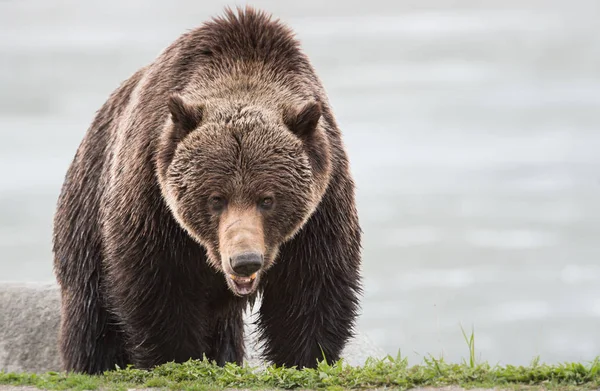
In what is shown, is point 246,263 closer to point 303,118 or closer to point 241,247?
point 241,247

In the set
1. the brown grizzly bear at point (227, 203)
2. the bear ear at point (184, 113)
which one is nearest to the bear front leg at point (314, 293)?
the brown grizzly bear at point (227, 203)

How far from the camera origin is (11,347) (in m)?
11.3

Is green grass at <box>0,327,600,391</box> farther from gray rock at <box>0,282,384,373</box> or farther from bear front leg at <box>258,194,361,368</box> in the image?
gray rock at <box>0,282,384,373</box>

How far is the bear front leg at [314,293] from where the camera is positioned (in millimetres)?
7352

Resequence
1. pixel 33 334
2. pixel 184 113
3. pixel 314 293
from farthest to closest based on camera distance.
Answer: pixel 33 334, pixel 314 293, pixel 184 113

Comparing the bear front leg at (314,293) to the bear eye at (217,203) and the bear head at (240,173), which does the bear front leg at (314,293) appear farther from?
the bear eye at (217,203)

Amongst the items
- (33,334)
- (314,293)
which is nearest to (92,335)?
(314,293)

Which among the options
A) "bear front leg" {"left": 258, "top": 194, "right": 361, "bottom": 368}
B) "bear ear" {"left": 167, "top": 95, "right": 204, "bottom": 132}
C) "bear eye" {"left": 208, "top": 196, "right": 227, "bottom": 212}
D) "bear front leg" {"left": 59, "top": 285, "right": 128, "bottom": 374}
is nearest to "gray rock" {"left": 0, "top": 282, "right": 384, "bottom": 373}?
"bear front leg" {"left": 59, "top": 285, "right": 128, "bottom": 374}

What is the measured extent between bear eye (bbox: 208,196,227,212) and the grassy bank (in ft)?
3.61

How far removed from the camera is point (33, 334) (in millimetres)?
11414

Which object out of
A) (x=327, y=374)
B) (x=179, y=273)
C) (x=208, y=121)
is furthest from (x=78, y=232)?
(x=327, y=374)

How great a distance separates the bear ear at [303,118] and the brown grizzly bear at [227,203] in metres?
0.01

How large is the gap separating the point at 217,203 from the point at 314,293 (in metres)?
1.30

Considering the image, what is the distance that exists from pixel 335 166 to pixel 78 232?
2.63 meters
